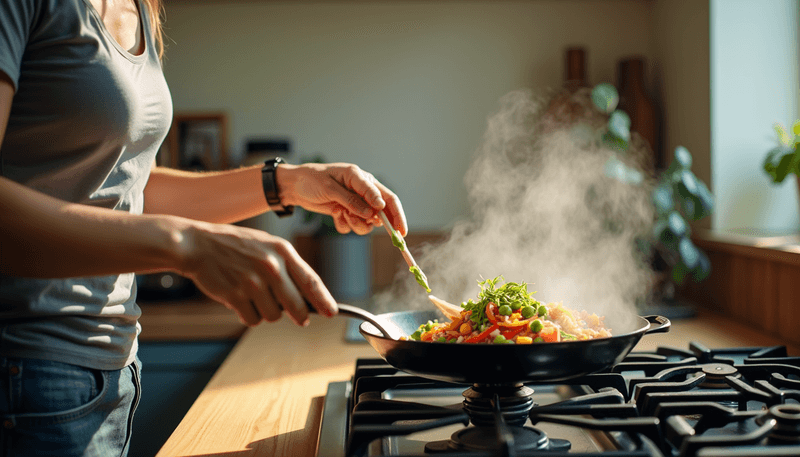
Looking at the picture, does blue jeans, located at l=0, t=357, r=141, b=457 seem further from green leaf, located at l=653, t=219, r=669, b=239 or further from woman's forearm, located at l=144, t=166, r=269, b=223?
green leaf, located at l=653, t=219, r=669, b=239

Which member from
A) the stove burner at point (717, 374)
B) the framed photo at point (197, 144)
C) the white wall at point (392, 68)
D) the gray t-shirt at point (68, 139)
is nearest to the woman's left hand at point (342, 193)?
the gray t-shirt at point (68, 139)

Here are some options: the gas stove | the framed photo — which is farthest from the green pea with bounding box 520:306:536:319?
the framed photo

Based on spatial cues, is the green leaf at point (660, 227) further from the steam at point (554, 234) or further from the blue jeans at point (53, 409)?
the blue jeans at point (53, 409)

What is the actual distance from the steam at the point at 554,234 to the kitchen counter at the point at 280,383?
23cm

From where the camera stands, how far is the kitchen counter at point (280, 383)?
898 mm

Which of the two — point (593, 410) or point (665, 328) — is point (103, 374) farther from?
point (665, 328)

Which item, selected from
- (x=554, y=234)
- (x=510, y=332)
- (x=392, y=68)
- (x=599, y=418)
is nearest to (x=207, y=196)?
(x=510, y=332)

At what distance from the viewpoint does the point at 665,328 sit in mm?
936

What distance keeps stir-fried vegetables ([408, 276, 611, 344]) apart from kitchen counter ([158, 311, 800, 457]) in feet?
0.81

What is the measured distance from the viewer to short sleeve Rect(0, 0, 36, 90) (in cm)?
66

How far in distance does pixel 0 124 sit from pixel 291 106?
1.86 meters

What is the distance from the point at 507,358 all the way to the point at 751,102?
1.53 m

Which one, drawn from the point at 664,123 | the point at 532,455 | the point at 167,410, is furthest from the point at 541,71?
the point at 532,455

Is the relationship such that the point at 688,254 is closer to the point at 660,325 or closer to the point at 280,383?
the point at 660,325
